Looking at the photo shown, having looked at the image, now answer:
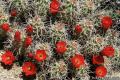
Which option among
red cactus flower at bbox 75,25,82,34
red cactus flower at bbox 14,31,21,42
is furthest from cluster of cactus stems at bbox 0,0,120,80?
red cactus flower at bbox 14,31,21,42

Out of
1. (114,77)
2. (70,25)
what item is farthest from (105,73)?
(70,25)

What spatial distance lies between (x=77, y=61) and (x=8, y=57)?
4.15ft

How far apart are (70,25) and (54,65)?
87 centimetres

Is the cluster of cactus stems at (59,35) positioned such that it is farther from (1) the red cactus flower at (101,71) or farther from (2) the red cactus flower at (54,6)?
(1) the red cactus flower at (101,71)

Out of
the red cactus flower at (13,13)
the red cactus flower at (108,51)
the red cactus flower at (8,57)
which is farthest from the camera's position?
the red cactus flower at (13,13)

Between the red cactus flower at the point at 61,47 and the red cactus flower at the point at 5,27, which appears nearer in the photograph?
the red cactus flower at the point at 61,47

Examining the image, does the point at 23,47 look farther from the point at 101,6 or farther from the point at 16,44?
the point at 101,6

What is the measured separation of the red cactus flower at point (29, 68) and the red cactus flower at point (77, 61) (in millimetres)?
670

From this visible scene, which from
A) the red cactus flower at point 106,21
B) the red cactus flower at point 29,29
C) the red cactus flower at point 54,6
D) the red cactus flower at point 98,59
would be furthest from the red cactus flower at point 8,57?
the red cactus flower at point 106,21

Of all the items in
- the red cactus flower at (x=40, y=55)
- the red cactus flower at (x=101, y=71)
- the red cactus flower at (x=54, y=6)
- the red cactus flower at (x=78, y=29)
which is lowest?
the red cactus flower at (x=101, y=71)

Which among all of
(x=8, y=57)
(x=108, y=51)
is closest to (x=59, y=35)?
(x=108, y=51)

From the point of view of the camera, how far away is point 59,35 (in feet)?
21.4

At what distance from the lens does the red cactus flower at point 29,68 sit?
6489mm

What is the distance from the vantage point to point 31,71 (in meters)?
6.49
